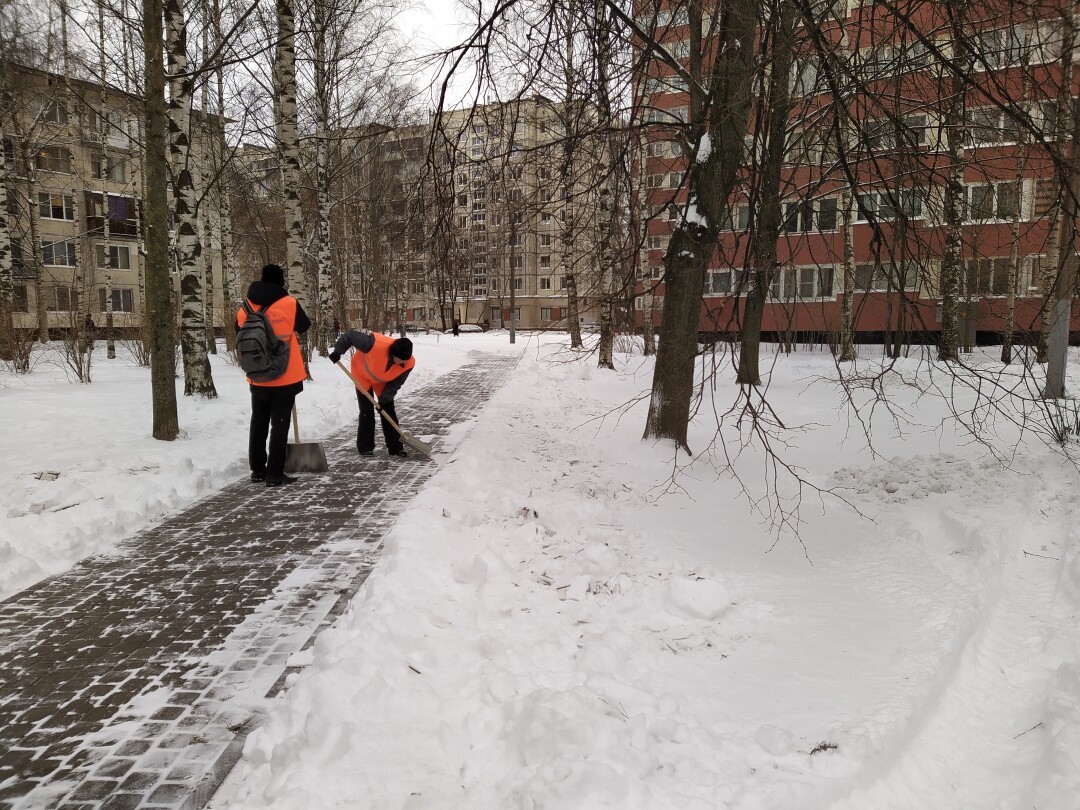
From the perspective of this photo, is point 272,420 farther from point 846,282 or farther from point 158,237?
point 846,282

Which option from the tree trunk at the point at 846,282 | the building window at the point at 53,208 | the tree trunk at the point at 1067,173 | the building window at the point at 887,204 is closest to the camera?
the tree trunk at the point at 1067,173

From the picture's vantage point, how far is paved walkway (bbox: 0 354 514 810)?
8.14 feet

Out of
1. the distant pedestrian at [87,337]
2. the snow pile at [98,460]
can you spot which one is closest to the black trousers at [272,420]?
the snow pile at [98,460]

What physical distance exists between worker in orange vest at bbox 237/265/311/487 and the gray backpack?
0.14 ft

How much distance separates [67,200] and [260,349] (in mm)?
40846

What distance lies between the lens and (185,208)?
10.0 meters

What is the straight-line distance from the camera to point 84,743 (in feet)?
8.62

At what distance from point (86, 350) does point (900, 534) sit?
13.5m

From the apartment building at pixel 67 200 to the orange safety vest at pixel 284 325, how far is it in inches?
496

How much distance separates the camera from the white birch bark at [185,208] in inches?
358

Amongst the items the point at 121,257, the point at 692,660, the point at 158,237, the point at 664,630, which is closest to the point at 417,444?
the point at 158,237

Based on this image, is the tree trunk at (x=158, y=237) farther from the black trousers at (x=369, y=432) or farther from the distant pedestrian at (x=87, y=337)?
the distant pedestrian at (x=87, y=337)

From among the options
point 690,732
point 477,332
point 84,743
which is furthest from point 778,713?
point 477,332

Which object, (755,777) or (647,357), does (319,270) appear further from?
(755,777)
